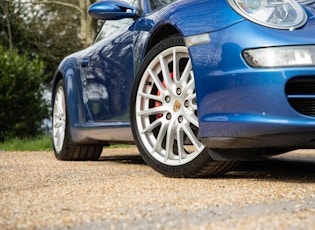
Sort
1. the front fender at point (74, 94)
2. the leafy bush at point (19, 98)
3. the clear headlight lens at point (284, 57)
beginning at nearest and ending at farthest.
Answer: the clear headlight lens at point (284, 57), the front fender at point (74, 94), the leafy bush at point (19, 98)

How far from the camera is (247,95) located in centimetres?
313

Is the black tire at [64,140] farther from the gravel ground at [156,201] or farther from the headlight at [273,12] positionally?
the headlight at [273,12]

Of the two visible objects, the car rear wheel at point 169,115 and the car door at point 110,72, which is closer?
the car rear wheel at point 169,115

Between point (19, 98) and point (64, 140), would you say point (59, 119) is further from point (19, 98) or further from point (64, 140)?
point (19, 98)

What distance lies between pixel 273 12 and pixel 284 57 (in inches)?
12.4

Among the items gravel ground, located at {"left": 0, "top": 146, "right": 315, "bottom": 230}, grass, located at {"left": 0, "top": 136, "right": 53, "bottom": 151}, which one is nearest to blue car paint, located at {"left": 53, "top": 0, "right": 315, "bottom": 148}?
gravel ground, located at {"left": 0, "top": 146, "right": 315, "bottom": 230}

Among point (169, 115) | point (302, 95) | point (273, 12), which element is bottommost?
point (169, 115)

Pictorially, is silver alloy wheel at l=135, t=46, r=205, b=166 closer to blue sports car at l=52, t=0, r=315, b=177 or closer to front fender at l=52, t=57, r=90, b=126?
blue sports car at l=52, t=0, r=315, b=177

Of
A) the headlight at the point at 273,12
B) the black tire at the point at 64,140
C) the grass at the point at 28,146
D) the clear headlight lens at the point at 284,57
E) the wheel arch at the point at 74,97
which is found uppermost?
the headlight at the point at 273,12

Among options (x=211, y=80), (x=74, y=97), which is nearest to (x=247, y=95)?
(x=211, y=80)

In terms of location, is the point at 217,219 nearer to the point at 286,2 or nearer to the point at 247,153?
the point at 247,153

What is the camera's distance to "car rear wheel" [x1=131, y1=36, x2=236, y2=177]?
3.55 m

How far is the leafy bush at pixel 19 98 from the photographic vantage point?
1065 centimetres

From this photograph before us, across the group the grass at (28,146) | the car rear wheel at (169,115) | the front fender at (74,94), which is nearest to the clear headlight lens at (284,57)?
the car rear wheel at (169,115)
